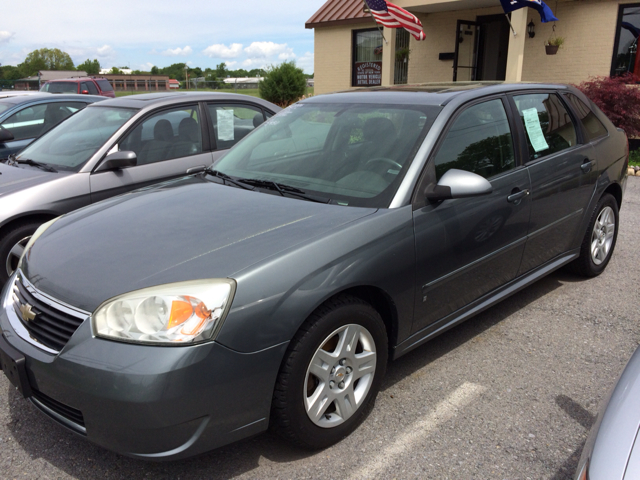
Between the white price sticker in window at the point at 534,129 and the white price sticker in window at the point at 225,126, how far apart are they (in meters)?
3.02

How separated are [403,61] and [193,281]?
14.6 m

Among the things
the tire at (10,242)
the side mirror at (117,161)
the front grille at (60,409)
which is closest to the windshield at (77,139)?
the side mirror at (117,161)

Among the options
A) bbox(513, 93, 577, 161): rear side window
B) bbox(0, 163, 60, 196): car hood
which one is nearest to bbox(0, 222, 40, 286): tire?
bbox(0, 163, 60, 196): car hood

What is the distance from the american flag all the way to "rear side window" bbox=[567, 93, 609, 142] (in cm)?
838

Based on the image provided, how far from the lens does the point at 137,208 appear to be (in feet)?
10.3

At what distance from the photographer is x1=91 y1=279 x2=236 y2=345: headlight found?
2.14 m

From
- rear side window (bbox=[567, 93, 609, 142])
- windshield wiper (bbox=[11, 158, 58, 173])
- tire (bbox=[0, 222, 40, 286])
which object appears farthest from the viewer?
windshield wiper (bbox=[11, 158, 58, 173])

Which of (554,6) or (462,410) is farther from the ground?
(554,6)

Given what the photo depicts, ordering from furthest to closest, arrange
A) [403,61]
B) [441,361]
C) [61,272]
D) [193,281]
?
[403,61]
[441,361]
[61,272]
[193,281]

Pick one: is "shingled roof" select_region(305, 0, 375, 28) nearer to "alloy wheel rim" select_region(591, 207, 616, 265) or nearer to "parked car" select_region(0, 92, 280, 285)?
"parked car" select_region(0, 92, 280, 285)

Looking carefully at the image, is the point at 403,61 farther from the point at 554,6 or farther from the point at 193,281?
the point at 193,281

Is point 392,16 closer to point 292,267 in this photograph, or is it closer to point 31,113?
point 31,113

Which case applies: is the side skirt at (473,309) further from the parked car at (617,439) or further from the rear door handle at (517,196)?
the parked car at (617,439)

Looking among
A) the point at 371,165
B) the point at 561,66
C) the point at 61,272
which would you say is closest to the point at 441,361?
the point at 371,165
